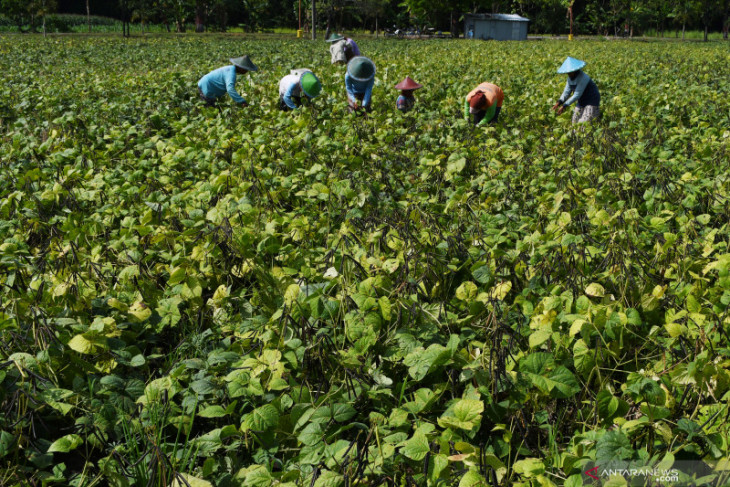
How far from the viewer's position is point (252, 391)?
2.23 meters

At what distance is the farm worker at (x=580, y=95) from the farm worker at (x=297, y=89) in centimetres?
319

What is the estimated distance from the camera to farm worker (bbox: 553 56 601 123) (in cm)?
749

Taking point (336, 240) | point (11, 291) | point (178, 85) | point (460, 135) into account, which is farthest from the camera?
point (178, 85)

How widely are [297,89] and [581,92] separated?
3.70 metres

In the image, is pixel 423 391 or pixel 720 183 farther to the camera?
pixel 720 183

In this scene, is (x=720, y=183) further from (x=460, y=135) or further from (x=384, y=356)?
(x=384, y=356)

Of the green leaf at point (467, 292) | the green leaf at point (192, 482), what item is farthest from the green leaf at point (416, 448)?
the green leaf at point (467, 292)

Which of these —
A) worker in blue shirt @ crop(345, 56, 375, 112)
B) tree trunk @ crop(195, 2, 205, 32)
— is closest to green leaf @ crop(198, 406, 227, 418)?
worker in blue shirt @ crop(345, 56, 375, 112)

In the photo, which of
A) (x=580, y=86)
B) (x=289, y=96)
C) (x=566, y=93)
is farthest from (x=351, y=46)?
(x=580, y=86)

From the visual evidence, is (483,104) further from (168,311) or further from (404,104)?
(168,311)

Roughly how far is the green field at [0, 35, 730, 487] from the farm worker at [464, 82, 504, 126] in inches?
62.8

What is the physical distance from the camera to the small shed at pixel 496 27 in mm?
49969

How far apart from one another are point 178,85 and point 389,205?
21.2 feet

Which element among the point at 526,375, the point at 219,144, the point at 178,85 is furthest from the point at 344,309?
the point at 178,85
